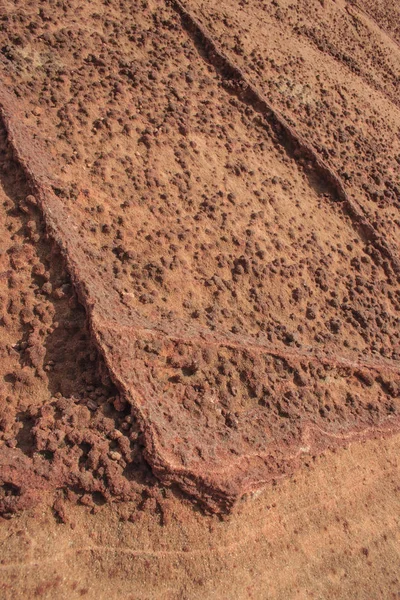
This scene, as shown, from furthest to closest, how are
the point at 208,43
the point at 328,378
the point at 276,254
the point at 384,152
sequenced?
1. the point at 384,152
2. the point at 208,43
3. the point at 276,254
4. the point at 328,378

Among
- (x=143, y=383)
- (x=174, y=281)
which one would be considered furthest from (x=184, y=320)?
(x=143, y=383)

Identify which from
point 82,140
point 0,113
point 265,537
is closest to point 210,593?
point 265,537

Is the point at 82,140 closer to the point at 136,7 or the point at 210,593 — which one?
the point at 136,7

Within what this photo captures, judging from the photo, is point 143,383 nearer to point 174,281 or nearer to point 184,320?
point 184,320

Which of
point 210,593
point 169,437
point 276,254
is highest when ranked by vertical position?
point 276,254

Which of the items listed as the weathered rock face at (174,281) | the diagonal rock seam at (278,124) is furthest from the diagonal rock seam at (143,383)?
the diagonal rock seam at (278,124)

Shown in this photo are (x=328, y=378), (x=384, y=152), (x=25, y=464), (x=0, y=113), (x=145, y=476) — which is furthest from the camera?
(x=384, y=152)
